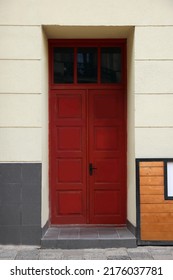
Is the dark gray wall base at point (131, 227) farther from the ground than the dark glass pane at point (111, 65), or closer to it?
closer to it

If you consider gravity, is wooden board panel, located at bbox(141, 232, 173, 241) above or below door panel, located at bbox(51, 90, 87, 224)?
below

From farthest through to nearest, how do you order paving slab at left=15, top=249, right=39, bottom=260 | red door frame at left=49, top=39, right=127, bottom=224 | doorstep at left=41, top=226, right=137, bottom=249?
red door frame at left=49, top=39, right=127, bottom=224, doorstep at left=41, top=226, right=137, bottom=249, paving slab at left=15, top=249, right=39, bottom=260

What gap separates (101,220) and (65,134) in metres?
1.73

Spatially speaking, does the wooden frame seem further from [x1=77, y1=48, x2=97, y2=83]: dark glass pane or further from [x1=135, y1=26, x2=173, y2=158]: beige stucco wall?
[x1=77, y1=48, x2=97, y2=83]: dark glass pane

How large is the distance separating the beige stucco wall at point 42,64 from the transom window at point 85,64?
2.68 feet

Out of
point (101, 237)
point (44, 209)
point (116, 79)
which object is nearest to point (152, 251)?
point (101, 237)

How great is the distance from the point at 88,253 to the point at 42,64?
3.17 meters

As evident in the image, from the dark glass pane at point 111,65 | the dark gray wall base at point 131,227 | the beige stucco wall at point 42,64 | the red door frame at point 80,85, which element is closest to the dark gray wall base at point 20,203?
the beige stucco wall at point 42,64

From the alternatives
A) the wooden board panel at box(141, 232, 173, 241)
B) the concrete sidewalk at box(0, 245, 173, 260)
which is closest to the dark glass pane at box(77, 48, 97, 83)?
the wooden board panel at box(141, 232, 173, 241)

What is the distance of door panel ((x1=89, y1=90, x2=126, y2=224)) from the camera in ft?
26.9

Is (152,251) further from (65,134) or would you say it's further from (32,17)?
(32,17)

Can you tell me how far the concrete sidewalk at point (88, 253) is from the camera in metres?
6.73

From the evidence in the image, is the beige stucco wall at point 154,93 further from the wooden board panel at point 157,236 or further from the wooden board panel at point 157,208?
the wooden board panel at point 157,236

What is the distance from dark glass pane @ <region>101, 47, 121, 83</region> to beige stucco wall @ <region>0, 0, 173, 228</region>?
0.83 meters
